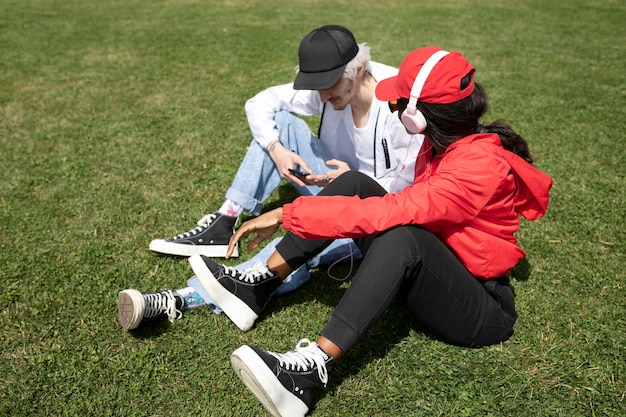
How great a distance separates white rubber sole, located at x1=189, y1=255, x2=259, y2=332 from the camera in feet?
9.38

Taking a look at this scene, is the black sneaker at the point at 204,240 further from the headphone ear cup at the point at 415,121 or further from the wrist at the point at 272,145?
the headphone ear cup at the point at 415,121

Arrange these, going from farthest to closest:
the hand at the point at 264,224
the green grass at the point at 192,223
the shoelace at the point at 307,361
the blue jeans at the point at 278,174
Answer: the blue jeans at the point at 278,174, the green grass at the point at 192,223, the hand at the point at 264,224, the shoelace at the point at 307,361

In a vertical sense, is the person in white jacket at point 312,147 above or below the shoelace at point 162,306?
above

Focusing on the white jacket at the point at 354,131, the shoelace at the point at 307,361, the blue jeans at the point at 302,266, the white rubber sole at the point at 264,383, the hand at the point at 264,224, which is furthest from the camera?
the white jacket at the point at 354,131

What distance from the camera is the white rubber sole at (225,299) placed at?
2859 mm

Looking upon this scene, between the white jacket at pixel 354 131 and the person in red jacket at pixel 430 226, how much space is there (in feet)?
2.20

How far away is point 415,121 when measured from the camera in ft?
8.07

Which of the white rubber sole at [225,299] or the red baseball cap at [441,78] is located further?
the white rubber sole at [225,299]

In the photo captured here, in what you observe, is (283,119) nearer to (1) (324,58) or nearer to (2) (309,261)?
(1) (324,58)

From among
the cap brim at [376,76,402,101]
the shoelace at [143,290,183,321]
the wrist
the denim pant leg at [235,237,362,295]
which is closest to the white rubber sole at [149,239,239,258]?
the denim pant leg at [235,237,362,295]

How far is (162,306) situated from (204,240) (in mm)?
761

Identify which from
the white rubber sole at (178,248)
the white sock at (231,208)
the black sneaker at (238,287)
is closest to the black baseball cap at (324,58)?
the white sock at (231,208)

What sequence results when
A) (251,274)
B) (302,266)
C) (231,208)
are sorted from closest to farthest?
(251,274)
(302,266)
(231,208)

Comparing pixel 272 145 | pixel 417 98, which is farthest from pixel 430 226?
pixel 272 145
